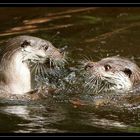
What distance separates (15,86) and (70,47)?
5.96 ft

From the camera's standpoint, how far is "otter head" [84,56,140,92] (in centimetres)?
590

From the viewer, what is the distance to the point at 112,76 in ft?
19.6

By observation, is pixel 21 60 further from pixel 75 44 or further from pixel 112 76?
pixel 75 44

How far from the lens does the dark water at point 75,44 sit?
190 inches

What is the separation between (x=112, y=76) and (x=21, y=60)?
3.08 feet

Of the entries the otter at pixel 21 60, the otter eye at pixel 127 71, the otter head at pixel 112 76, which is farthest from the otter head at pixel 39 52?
the otter eye at pixel 127 71

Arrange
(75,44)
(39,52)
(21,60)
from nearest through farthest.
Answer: (21,60) → (39,52) → (75,44)

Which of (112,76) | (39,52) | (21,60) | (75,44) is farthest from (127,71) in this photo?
(75,44)

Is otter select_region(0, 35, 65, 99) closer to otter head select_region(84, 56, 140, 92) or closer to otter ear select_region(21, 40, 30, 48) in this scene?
otter ear select_region(21, 40, 30, 48)

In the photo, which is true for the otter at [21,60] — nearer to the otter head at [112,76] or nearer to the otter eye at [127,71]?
the otter head at [112,76]

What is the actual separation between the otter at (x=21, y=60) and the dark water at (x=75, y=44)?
0.35 meters

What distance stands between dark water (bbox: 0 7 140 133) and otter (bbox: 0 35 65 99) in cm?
35

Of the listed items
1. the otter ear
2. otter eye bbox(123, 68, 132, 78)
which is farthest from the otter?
otter eye bbox(123, 68, 132, 78)
